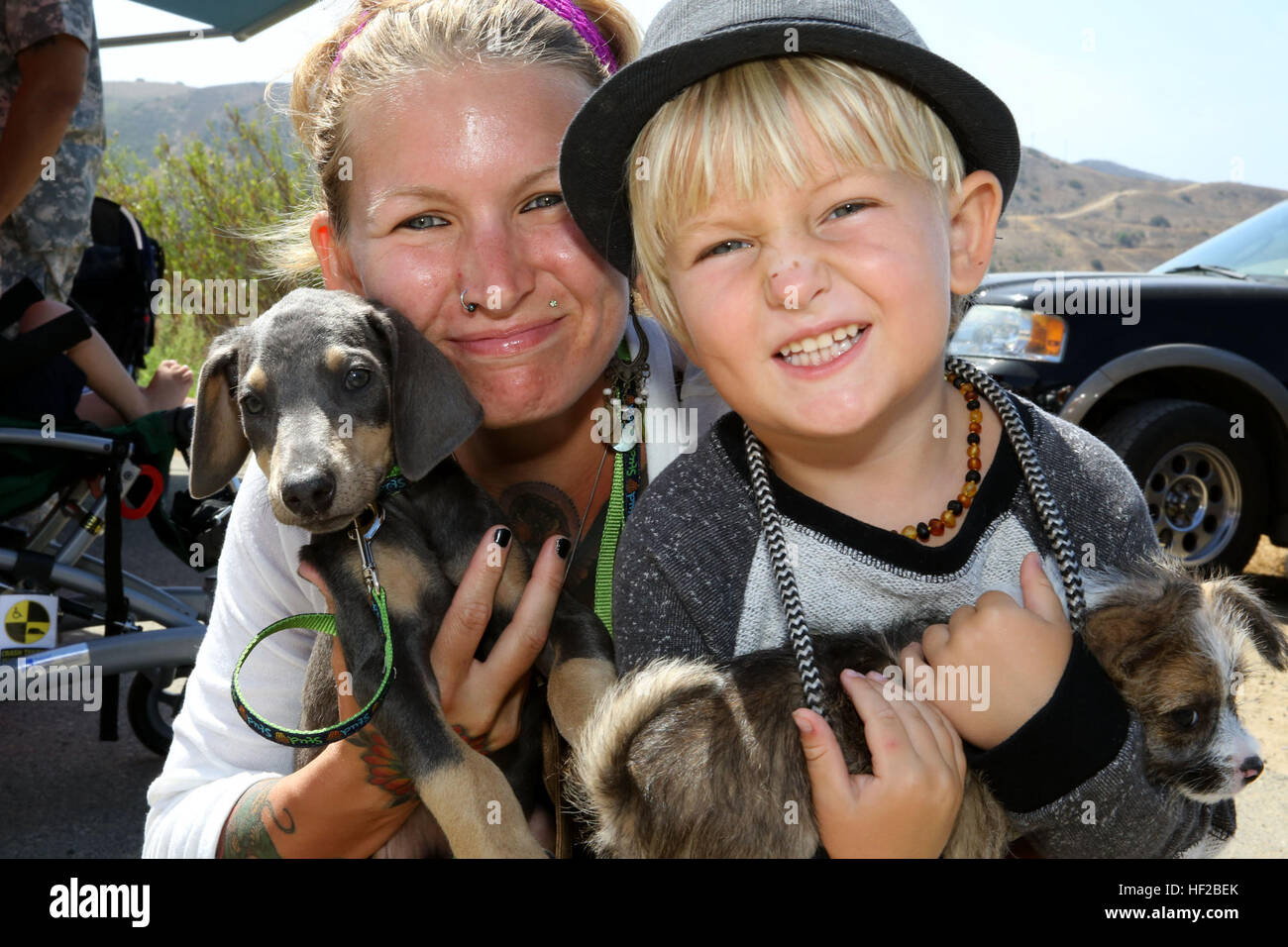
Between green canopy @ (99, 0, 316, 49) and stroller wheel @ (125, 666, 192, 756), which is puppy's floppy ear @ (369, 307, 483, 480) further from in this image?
green canopy @ (99, 0, 316, 49)

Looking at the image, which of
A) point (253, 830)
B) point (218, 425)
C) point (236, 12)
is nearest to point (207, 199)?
point (236, 12)

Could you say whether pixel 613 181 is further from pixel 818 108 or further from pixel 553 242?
pixel 818 108

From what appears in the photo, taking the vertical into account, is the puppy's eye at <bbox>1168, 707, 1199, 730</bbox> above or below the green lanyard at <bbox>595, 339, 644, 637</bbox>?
above

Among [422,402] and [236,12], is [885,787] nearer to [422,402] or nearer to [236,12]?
[422,402]

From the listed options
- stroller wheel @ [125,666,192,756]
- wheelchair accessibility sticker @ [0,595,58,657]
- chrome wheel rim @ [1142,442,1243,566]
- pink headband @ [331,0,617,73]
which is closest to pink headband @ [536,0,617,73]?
pink headband @ [331,0,617,73]

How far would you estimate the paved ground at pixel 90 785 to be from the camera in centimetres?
399

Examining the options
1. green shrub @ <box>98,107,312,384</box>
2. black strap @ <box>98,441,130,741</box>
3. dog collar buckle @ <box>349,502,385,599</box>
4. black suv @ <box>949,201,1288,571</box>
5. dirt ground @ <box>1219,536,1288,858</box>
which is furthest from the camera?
green shrub @ <box>98,107,312,384</box>

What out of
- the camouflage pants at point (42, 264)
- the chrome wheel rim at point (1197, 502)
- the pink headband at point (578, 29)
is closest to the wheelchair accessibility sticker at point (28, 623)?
the camouflage pants at point (42, 264)

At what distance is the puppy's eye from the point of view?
1795mm

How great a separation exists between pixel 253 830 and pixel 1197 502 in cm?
573

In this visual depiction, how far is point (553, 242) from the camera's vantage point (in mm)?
2494

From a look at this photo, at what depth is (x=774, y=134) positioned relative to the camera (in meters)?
1.89

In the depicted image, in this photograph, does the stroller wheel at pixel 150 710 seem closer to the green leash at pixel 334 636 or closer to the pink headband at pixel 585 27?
the green leash at pixel 334 636

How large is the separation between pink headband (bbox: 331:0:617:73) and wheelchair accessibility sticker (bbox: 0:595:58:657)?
2514 mm
